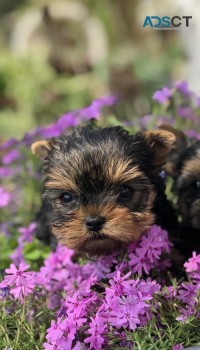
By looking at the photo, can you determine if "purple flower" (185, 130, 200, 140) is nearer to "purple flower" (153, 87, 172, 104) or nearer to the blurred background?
"purple flower" (153, 87, 172, 104)

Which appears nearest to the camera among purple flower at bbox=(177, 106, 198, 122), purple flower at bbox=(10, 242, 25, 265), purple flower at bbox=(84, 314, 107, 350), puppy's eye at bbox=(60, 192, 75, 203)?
purple flower at bbox=(84, 314, 107, 350)

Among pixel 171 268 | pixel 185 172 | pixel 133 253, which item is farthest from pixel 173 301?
pixel 185 172

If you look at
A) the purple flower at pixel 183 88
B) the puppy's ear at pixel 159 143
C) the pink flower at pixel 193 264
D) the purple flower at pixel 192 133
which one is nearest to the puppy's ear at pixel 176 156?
the puppy's ear at pixel 159 143

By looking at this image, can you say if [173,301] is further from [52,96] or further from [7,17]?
[7,17]

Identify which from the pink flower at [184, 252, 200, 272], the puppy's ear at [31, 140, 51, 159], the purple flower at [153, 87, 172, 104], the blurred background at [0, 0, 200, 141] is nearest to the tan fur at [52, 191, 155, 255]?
the pink flower at [184, 252, 200, 272]

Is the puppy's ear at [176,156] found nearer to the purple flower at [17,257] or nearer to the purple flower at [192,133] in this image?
the purple flower at [192,133]

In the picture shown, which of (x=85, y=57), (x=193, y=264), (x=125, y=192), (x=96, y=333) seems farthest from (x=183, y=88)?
(x=85, y=57)
